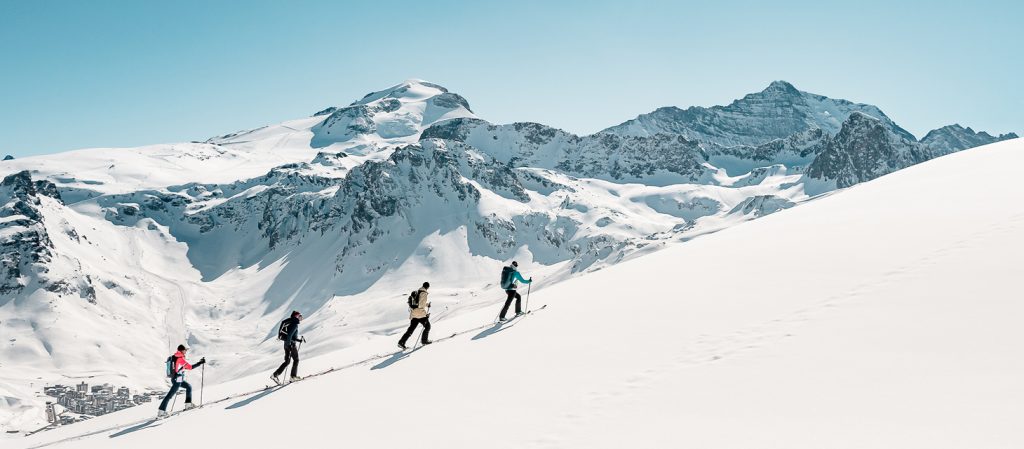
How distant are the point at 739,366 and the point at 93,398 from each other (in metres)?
157

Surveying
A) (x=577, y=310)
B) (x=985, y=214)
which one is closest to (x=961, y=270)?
(x=985, y=214)

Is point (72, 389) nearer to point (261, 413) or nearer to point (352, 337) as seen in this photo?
point (352, 337)

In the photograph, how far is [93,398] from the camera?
131125 millimetres

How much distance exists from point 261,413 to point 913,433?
14.0m

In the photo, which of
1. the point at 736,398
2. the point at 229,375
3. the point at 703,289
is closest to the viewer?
the point at 736,398

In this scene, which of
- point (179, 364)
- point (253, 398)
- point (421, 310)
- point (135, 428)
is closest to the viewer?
point (135, 428)

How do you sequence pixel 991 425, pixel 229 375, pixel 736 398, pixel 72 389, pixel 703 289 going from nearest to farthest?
pixel 991 425 → pixel 736 398 → pixel 703 289 → pixel 72 389 → pixel 229 375

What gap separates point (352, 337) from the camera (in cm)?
15862

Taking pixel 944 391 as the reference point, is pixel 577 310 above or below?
above

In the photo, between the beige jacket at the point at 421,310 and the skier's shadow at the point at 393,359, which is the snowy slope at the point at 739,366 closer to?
the skier's shadow at the point at 393,359

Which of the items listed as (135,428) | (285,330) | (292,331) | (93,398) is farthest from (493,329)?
(93,398)

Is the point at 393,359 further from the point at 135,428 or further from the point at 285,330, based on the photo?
the point at 135,428

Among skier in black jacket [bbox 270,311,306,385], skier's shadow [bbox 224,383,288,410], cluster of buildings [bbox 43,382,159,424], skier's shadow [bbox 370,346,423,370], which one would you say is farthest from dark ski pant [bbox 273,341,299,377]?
cluster of buildings [bbox 43,382,159,424]

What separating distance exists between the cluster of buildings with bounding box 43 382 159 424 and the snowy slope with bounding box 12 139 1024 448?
132 meters
